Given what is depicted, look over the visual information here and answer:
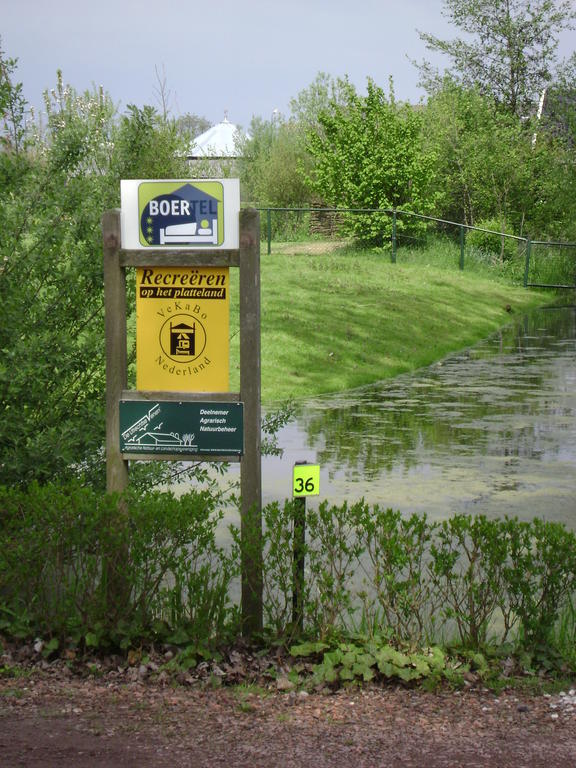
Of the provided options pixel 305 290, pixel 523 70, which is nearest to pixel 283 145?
pixel 523 70

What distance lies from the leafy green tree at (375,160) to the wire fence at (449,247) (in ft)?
0.95

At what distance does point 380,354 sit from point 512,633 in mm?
12489

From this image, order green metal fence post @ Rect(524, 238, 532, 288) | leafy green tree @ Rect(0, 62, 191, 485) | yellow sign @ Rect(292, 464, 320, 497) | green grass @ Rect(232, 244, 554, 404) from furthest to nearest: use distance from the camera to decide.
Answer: green metal fence post @ Rect(524, 238, 532, 288) → green grass @ Rect(232, 244, 554, 404) → leafy green tree @ Rect(0, 62, 191, 485) → yellow sign @ Rect(292, 464, 320, 497)

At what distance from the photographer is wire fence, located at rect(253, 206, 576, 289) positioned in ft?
107

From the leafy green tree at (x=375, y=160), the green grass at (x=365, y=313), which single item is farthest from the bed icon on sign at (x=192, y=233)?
the leafy green tree at (x=375, y=160)

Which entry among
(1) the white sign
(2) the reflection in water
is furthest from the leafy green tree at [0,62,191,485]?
(2) the reflection in water

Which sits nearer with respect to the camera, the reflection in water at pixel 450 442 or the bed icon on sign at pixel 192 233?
the bed icon on sign at pixel 192 233

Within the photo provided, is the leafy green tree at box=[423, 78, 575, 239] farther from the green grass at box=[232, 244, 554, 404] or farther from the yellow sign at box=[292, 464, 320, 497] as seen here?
the yellow sign at box=[292, 464, 320, 497]

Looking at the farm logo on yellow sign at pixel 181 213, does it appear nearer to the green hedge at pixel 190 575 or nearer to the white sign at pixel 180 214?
the white sign at pixel 180 214

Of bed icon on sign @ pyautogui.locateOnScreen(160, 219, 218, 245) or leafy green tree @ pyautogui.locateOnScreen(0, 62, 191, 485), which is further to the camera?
leafy green tree @ pyautogui.locateOnScreen(0, 62, 191, 485)

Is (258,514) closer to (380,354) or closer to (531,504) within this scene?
(531,504)

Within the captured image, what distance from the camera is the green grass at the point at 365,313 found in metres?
16.4

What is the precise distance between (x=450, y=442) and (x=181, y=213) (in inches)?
255

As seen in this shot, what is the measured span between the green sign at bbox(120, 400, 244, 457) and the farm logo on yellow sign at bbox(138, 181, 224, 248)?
82 centimetres
